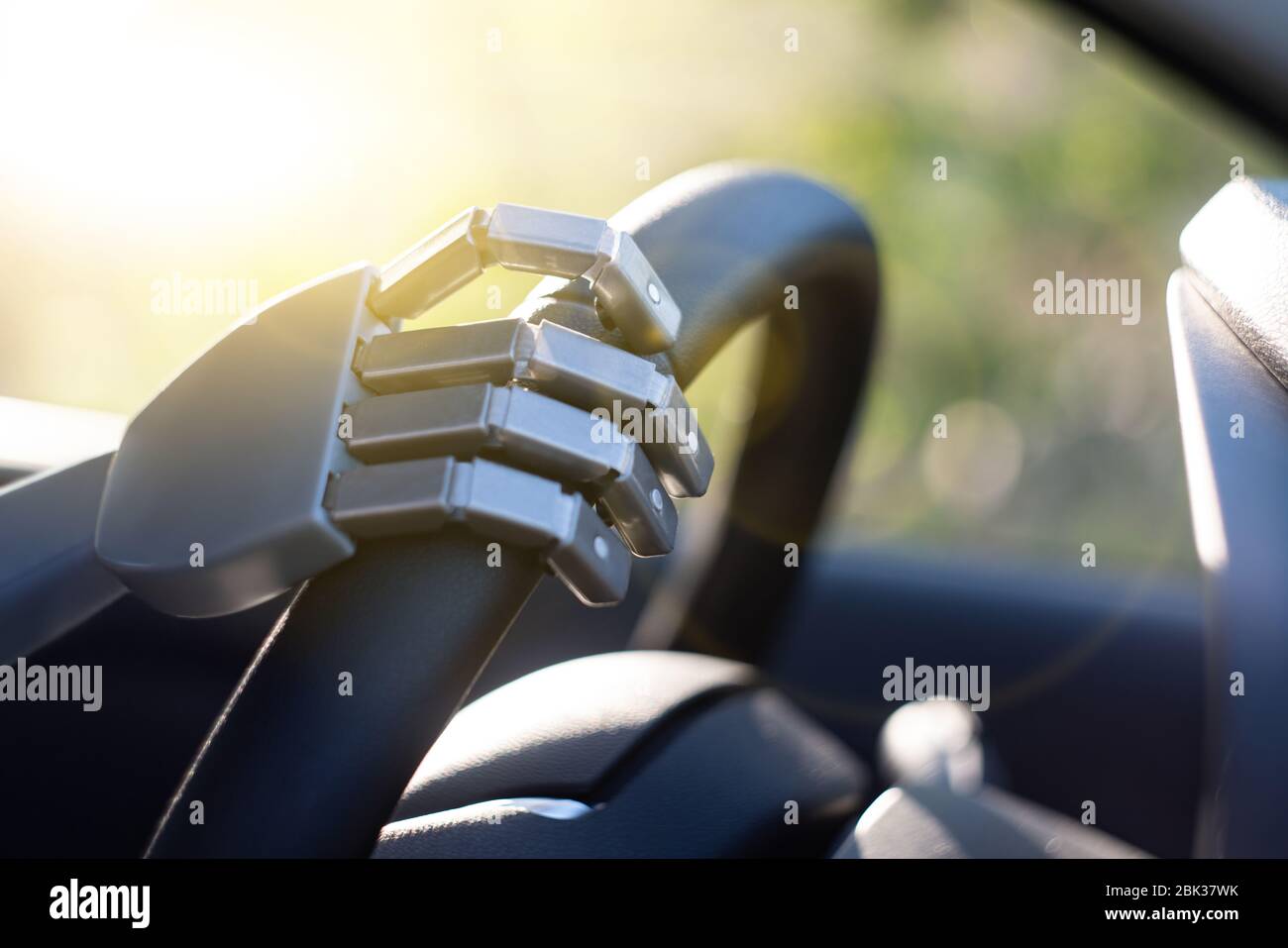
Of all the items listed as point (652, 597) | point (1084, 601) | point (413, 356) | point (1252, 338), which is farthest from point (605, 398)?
point (1084, 601)

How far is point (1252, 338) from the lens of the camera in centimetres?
56

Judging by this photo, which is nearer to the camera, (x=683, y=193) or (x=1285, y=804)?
(x=1285, y=804)

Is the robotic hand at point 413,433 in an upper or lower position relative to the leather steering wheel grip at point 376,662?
upper

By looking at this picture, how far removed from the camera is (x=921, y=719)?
4.11 feet

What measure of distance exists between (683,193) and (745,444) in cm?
46

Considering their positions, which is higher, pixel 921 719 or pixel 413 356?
pixel 413 356

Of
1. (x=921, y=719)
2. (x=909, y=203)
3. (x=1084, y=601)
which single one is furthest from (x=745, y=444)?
(x=909, y=203)

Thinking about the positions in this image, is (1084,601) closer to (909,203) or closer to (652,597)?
(652,597)

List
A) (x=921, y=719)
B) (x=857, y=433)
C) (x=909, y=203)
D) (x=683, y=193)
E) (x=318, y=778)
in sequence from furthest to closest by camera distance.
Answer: (x=909, y=203)
(x=921, y=719)
(x=857, y=433)
(x=683, y=193)
(x=318, y=778)

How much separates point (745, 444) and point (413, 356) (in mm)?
567

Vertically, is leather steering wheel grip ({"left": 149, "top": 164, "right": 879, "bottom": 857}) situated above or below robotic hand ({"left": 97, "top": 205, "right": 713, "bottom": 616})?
below

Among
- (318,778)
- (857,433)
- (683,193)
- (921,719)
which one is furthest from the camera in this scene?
(921,719)
